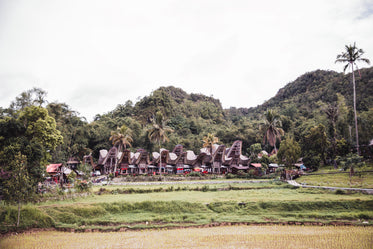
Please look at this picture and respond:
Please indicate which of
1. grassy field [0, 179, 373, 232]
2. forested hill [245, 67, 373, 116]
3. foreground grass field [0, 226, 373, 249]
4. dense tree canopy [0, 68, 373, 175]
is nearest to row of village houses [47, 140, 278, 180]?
dense tree canopy [0, 68, 373, 175]

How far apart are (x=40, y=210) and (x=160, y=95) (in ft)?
211

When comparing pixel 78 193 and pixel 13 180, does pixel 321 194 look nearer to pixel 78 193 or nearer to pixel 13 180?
pixel 78 193

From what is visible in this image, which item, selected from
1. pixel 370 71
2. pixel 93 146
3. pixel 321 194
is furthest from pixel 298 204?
pixel 370 71

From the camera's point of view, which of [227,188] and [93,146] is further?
[93,146]

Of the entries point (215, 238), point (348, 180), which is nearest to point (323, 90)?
point (348, 180)

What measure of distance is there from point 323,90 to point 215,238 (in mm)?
74919

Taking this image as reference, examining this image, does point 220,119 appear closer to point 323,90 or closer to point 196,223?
point 323,90

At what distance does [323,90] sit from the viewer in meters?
72.6

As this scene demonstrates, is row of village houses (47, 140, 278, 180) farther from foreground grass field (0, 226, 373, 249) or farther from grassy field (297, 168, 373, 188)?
foreground grass field (0, 226, 373, 249)

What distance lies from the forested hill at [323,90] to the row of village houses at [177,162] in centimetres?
2419

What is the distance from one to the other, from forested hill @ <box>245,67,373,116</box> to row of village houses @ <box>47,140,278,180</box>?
24.2m

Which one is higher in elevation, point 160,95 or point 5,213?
point 160,95

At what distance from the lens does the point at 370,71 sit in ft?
187

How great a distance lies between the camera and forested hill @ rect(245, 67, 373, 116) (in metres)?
54.3
